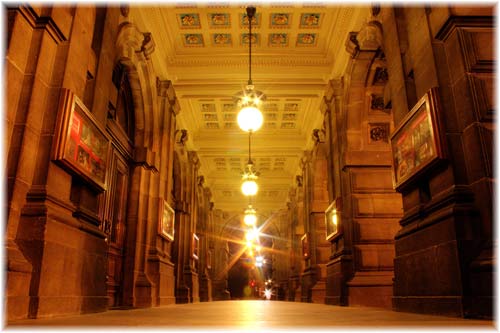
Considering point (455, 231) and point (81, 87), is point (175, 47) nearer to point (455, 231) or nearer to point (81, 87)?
point (81, 87)

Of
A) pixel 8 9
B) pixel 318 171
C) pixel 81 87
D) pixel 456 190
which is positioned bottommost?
pixel 456 190

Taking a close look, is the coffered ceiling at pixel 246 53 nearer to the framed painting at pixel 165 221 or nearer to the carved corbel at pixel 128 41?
the carved corbel at pixel 128 41

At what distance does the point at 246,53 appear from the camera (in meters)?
10.3

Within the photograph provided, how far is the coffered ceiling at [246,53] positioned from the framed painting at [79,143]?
4041 millimetres

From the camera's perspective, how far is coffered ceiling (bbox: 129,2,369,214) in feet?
29.4

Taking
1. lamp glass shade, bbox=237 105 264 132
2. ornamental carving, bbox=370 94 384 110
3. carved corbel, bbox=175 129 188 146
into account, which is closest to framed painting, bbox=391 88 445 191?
lamp glass shade, bbox=237 105 264 132

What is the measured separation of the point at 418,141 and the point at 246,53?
6.57 meters

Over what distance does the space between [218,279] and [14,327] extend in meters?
21.2

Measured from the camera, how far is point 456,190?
3.92 meters

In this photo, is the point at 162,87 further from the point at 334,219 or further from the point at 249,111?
the point at 334,219

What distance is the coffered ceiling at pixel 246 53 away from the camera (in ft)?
29.4

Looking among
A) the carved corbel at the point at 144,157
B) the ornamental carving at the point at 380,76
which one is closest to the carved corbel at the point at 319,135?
the ornamental carving at the point at 380,76

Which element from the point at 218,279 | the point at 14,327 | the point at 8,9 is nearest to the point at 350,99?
the point at 8,9

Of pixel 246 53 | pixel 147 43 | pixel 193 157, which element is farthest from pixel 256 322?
pixel 193 157
